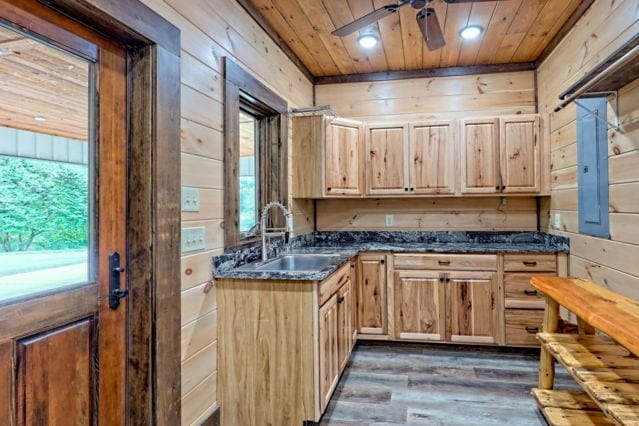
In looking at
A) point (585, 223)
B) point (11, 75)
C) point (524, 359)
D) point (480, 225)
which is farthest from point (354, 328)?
point (11, 75)

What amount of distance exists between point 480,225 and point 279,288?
2525 millimetres

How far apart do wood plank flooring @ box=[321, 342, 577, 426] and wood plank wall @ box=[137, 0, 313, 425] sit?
0.82 m

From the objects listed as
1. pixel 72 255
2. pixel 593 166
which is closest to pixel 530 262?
pixel 593 166

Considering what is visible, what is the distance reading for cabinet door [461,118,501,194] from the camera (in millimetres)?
3568

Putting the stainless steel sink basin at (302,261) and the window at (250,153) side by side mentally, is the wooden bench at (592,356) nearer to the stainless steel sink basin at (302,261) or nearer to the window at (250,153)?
the stainless steel sink basin at (302,261)

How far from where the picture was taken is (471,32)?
10.0ft

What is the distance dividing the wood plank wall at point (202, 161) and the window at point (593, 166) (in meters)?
2.14

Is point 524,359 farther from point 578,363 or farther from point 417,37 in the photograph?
point 417,37

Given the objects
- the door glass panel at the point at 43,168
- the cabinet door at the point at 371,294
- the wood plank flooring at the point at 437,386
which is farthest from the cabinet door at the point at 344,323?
the door glass panel at the point at 43,168

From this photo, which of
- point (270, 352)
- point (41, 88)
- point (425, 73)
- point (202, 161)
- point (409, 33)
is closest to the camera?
point (41, 88)

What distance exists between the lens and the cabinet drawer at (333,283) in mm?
2223

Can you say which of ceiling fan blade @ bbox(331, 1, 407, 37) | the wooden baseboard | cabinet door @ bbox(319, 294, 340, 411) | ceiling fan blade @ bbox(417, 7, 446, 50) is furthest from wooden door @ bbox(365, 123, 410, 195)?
the wooden baseboard

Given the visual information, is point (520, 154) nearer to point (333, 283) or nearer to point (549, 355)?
point (549, 355)

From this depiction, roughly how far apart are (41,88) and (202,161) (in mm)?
786
